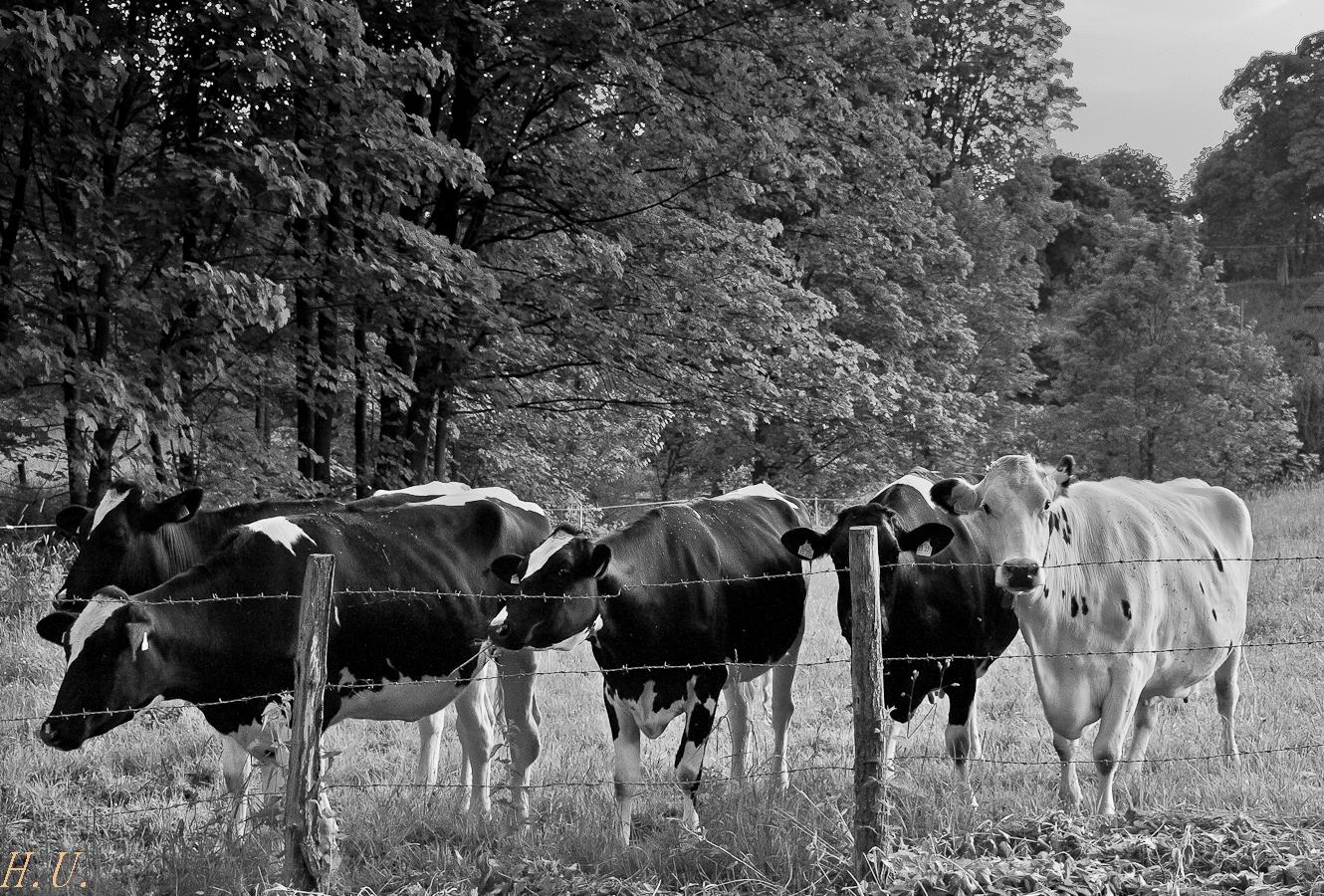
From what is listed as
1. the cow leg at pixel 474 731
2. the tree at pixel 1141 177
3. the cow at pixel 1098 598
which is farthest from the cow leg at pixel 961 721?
the tree at pixel 1141 177

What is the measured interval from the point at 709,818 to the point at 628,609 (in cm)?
121

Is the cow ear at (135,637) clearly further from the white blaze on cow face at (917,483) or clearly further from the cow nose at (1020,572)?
the white blaze on cow face at (917,483)

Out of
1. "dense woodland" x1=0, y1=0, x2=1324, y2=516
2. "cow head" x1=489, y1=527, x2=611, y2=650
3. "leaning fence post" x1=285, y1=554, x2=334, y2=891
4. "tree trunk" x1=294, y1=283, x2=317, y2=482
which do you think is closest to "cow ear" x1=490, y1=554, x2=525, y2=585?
"cow head" x1=489, y1=527, x2=611, y2=650

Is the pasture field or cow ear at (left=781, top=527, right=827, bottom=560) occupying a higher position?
Answer: cow ear at (left=781, top=527, right=827, bottom=560)

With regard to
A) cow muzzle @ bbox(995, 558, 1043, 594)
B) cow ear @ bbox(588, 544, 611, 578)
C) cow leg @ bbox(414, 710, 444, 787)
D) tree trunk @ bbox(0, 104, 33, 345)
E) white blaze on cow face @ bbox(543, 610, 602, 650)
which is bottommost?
cow leg @ bbox(414, 710, 444, 787)

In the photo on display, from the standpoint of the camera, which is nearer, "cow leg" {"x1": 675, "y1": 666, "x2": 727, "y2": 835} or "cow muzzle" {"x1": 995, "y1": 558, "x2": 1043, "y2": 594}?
"cow muzzle" {"x1": 995, "y1": 558, "x2": 1043, "y2": 594}

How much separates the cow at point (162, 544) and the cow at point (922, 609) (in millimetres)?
1966

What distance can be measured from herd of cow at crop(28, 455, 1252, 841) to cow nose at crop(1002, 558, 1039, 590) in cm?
1

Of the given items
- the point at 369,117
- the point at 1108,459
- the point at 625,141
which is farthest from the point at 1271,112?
the point at 369,117

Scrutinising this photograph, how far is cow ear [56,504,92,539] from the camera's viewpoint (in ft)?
23.3

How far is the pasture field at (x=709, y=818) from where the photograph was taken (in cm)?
440

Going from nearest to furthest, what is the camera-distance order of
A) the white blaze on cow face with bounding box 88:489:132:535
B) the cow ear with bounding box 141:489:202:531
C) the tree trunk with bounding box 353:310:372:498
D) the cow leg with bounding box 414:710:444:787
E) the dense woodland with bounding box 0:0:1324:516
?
the cow ear with bounding box 141:489:202:531
the white blaze on cow face with bounding box 88:489:132:535
the cow leg with bounding box 414:710:444:787
the dense woodland with bounding box 0:0:1324:516
the tree trunk with bounding box 353:310:372:498

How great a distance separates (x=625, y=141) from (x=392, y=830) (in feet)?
41.0

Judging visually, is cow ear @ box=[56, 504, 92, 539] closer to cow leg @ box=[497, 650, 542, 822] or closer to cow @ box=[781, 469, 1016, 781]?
cow leg @ box=[497, 650, 542, 822]
